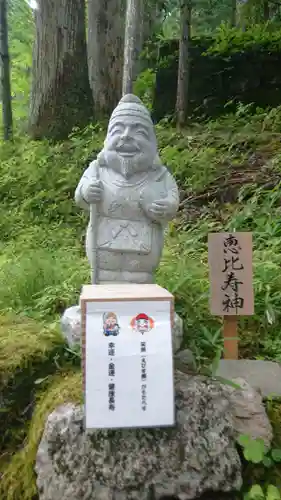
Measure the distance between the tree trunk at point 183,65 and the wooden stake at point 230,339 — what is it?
540cm

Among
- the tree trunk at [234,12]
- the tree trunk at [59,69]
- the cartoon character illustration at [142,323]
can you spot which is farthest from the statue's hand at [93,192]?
the tree trunk at [234,12]

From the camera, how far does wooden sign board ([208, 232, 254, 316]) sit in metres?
3.33

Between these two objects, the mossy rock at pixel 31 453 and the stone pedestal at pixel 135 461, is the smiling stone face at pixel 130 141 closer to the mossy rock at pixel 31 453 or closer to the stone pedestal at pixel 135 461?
the mossy rock at pixel 31 453

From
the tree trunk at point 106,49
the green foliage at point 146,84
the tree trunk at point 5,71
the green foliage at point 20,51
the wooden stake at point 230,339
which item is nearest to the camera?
the wooden stake at point 230,339

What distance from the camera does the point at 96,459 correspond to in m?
2.59

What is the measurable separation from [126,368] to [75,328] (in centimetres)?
83

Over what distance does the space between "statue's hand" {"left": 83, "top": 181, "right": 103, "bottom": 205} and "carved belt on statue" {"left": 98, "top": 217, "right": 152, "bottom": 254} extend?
0.16 meters

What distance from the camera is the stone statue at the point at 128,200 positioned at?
3.31 metres

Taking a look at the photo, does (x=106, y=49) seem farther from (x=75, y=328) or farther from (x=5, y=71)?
(x=75, y=328)

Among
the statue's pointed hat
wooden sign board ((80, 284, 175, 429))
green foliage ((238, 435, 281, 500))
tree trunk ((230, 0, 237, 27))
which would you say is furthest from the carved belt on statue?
tree trunk ((230, 0, 237, 27))

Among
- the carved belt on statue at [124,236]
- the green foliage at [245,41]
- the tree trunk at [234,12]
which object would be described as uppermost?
the tree trunk at [234,12]

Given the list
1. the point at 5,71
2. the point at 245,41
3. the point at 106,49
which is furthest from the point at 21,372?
the point at 106,49

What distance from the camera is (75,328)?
3.22 meters

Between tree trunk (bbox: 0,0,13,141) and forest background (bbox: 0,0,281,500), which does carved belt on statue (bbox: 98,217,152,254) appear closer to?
forest background (bbox: 0,0,281,500)
